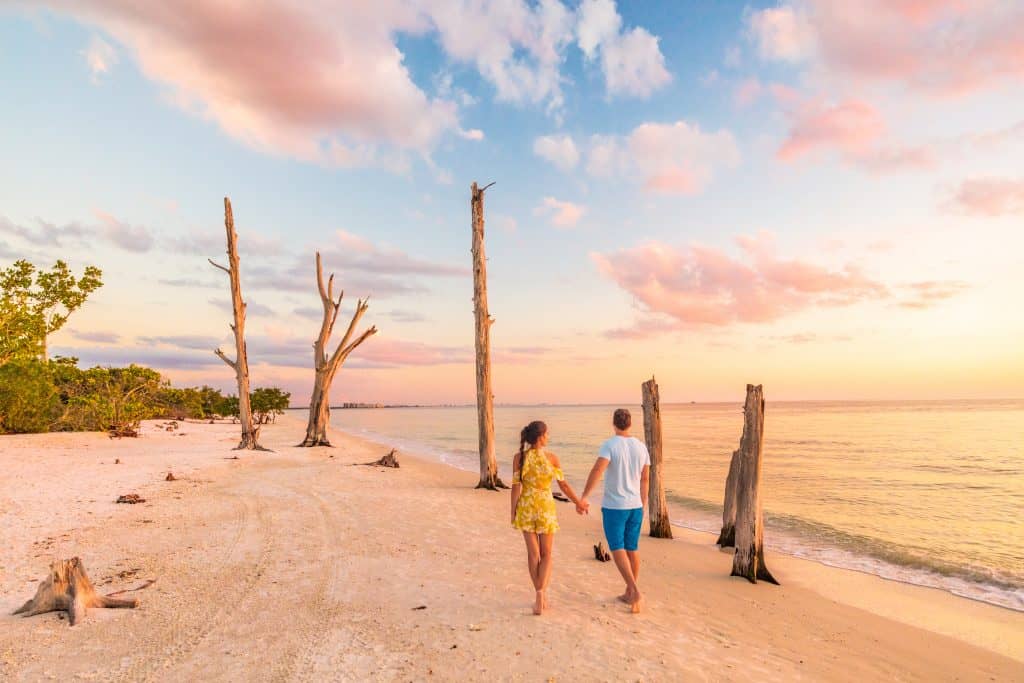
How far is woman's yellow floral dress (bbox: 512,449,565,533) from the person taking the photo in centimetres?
559

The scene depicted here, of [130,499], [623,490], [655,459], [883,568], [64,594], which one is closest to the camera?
[64,594]

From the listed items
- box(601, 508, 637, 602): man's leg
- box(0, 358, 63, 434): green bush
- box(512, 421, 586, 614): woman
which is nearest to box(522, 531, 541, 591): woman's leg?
box(512, 421, 586, 614): woman

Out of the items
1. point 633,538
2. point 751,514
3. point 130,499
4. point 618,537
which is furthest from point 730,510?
point 130,499

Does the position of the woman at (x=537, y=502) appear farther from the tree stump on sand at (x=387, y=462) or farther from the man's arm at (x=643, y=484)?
the tree stump on sand at (x=387, y=462)

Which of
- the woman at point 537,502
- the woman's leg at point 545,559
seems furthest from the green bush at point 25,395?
the woman's leg at point 545,559

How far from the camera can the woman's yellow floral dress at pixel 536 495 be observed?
5590 mm

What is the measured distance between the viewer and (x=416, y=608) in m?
5.82

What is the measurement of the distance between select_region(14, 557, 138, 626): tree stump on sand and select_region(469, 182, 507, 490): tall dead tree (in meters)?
10.4

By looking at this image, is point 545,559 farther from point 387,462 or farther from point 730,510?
point 387,462

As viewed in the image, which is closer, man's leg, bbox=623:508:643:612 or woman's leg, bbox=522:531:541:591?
woman's leg, bbox=522:531:541:591

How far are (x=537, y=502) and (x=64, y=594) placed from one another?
500cm

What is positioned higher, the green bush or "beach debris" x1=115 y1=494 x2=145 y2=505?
the green bush

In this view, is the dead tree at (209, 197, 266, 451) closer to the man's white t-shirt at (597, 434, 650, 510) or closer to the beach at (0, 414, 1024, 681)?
the beach at (0, 414, 1024, 681)

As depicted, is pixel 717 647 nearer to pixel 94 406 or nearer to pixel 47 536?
pixel 47 536
